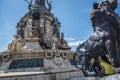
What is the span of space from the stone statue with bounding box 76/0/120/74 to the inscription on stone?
9.50 m

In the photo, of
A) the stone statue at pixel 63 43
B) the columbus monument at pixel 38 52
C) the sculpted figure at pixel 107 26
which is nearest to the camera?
the sculpted figure at pixel 107 26

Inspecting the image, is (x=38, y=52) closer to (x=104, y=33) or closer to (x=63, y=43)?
(x=104, y=33)

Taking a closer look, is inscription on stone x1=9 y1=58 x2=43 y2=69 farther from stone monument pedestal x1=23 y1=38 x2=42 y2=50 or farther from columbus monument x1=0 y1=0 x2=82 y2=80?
stone monument pedestal x1=23 y1=38 x2=42 y2=50

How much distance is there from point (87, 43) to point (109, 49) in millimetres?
752

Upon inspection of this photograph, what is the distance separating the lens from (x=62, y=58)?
58.3 ft

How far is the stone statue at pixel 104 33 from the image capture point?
19.2ft

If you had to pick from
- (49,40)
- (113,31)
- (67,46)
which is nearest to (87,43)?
(113,31)

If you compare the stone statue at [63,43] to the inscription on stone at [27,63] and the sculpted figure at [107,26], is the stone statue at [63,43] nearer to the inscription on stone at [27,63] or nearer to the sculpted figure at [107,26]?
the inscription on stone at [27,63]

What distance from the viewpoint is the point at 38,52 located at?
18.0 m

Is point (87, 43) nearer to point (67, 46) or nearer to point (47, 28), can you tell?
point (47, 28)

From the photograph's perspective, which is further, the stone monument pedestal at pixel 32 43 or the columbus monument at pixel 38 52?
the stone monument pedestal at pixel 32 43

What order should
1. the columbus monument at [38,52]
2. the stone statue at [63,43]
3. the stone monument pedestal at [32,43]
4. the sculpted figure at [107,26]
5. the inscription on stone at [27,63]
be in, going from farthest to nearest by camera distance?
the stone statue at [63,43] < the stone monument pedestal at [32,43] < the inscription on stone at [27,63] < the columbus monument at [38,52] < the sculpted figure at [107,26]

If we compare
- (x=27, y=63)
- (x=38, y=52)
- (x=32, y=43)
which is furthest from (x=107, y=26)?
(x=32, y=43)

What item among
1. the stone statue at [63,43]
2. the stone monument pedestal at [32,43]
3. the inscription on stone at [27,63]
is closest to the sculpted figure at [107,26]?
the inscription on stone at [27,63]
